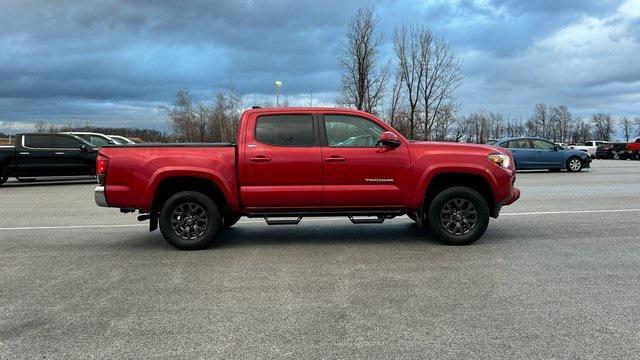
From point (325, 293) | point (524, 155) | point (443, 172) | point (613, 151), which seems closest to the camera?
point (325, 293)

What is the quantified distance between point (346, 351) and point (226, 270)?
2.72 meters

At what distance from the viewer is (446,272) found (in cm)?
607

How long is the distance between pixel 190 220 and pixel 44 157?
13574 mm

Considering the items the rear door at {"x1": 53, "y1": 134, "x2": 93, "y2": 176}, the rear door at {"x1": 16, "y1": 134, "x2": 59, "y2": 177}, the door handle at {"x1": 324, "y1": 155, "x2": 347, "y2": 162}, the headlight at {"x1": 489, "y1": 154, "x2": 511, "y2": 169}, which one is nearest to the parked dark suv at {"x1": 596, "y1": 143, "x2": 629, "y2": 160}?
the rear door at {"x1": 53, "y1": 134, "x2": 93, "y2": 176}

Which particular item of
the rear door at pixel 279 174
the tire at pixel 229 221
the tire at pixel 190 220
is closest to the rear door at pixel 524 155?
the tire at pixel 229 221

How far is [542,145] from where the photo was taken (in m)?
22.8

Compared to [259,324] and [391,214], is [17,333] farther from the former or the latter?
[391,214]

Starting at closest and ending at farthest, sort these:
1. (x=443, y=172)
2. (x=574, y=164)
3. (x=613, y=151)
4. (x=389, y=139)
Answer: (x=389, y=139) < (x=443, y=172) < (x=574, y=164) < (x=613, y=151)

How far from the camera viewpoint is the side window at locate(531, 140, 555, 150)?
2264cm

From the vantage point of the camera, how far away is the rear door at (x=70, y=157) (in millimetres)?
18406

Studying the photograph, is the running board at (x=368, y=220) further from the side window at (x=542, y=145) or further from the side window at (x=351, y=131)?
the side window at (x=542, y=145)

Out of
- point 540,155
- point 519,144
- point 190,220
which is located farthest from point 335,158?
point 540,155

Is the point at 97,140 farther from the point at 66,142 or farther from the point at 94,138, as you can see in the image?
the point at 66,142

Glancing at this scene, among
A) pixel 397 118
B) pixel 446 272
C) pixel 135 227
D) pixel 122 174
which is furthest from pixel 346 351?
pixel 397 118
